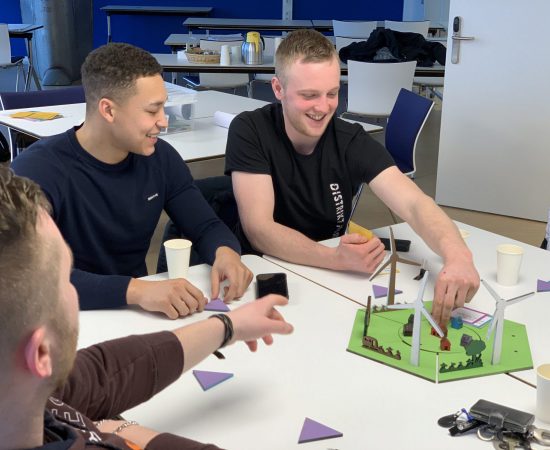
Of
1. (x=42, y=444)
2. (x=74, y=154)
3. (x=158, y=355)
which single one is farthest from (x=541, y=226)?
(x=42, y=444)

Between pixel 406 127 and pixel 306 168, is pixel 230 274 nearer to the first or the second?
pixel 306 168

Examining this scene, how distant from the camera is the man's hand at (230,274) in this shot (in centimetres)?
189

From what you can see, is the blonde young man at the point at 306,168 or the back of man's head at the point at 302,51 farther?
the back of man's head at the point at 302,51

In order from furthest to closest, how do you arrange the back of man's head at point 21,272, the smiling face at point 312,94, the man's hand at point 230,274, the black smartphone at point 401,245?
the smiling face at point 312,94
the black smartphone at point 401,245
the man's hand at point 230,274
the back of man's head at point 21,272

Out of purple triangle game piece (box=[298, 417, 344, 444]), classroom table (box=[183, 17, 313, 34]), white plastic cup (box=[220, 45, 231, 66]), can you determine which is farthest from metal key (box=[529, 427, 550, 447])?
classroom table (box=[183, 17, 313, 34])

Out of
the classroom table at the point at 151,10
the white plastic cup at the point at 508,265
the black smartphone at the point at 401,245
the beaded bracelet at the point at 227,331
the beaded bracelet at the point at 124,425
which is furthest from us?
the classroom table at the point at 151,10

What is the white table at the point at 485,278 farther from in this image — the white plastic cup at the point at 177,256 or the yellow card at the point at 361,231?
the white plastic cup at the point at 177,256

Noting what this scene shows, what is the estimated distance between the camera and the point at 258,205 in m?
2.30

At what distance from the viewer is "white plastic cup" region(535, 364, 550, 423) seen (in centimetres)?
135

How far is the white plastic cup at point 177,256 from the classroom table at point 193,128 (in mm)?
1164

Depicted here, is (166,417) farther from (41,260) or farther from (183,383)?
(41,260)

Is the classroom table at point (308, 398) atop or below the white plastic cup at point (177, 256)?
below

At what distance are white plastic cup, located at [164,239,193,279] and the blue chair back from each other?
2.26 m

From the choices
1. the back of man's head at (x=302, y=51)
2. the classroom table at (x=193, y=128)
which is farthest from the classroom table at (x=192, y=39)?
the back of man's head at (x=302, y=51)
